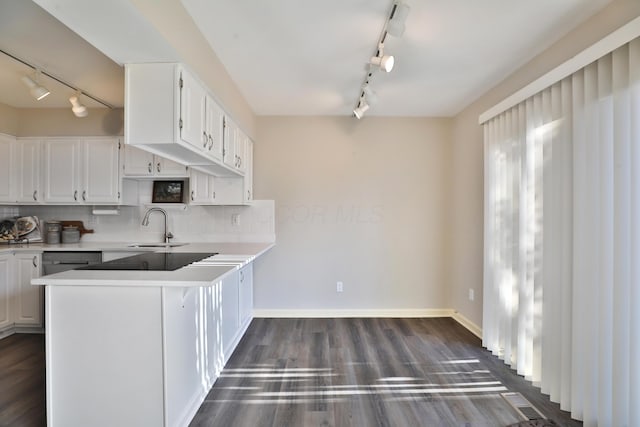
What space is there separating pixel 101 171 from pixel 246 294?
7.34 feet

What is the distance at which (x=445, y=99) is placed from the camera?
3.26 metres

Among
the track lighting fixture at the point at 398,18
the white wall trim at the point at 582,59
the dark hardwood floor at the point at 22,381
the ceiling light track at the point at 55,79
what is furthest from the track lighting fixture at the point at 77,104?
the white wall trim at the point at 582,59

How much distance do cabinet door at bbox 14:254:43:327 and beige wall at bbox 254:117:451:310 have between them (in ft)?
7.68

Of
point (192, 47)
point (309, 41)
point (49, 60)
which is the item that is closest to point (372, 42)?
point (309, 41)

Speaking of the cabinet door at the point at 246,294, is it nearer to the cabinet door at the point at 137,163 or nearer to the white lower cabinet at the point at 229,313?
the white lower cabinet at the point at 229,313

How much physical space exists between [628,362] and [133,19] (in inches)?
122

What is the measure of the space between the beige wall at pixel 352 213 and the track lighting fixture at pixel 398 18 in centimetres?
199

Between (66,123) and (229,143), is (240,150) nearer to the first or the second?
(229,143)

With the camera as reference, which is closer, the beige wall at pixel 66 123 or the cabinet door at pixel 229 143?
the cabinet door at pixel 229 143

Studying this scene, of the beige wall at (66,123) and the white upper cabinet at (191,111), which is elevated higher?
the beige wall at (66,123)

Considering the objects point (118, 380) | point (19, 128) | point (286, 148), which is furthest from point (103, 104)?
point (118, 380)

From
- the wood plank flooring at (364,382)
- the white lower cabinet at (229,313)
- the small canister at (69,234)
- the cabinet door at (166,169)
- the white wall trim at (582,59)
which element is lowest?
the wood plank flooring at (364,382)

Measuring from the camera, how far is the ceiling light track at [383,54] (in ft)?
5.51

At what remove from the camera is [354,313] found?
12.3 feet
